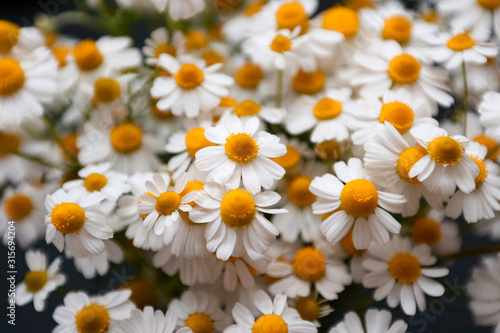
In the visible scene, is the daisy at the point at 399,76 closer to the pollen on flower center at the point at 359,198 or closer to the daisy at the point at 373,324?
the pollen on flower center at the point at 359,198

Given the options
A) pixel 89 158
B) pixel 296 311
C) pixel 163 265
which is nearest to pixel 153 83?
pixel 89 158

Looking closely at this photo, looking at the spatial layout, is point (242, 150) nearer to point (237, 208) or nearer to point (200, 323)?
point (237, 208)

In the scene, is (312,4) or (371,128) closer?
(371,128)

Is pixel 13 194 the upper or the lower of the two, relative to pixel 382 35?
lower

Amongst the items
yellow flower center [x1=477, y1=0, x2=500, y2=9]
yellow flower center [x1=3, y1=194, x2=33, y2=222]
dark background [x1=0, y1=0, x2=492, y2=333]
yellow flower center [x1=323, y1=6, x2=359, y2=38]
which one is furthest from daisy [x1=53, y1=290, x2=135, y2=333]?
yellow flower center [x1=477, y1=0, x2=500, y2=9]

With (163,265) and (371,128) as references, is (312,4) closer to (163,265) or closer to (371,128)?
(371,128)

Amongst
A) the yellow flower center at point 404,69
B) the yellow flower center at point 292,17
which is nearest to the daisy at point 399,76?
the yellow flower center at point 404,69
